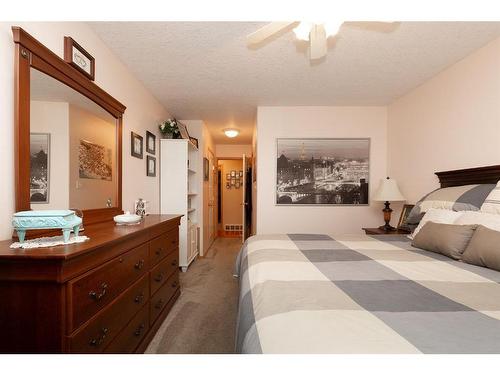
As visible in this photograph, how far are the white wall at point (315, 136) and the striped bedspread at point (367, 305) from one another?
7.27 feet

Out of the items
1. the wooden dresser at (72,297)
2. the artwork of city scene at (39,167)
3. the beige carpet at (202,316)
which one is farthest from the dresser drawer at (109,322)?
the artwork of city scene at (39,167)

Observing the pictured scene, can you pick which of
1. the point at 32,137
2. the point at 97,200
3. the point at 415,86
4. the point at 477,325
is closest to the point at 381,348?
the point at 477,325

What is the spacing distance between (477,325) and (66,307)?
Result: 4.68ft

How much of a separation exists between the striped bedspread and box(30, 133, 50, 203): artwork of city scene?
1248 millimetres

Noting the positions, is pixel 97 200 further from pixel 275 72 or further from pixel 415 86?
pixel 415 86

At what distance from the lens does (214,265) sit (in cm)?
395

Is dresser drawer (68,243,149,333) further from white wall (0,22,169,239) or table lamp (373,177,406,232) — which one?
table lamp (373,177,406,232)

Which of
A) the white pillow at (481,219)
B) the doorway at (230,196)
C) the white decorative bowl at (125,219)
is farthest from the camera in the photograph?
the doorway at (230,196)

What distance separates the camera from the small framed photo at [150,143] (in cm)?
318

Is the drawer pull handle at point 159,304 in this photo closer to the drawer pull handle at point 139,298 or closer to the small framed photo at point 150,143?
the drawer pull handle at point 139,298

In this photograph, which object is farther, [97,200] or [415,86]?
[415,86]

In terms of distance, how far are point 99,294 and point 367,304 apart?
1.19 m

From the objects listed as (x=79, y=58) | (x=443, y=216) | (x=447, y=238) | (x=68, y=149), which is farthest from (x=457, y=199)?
(x=79, y=58)

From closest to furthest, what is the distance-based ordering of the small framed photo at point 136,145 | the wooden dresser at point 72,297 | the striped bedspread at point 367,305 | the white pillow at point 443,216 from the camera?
the striped bedspread at point 367,305 < the wooden dresser at point 72,297 < the white pillow at point 443,216 < the small framed photo at point 136,145
